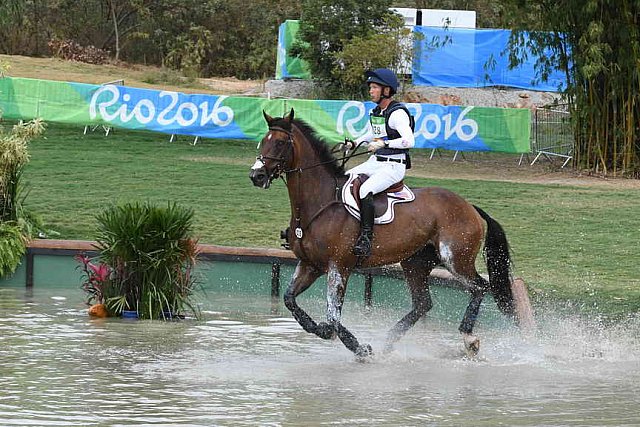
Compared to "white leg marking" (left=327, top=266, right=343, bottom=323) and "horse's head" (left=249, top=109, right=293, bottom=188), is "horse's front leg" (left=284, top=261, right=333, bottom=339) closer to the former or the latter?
"white leg marking" (left=327, top=266, right=343, bottom=323)

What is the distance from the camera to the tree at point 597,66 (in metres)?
24.9

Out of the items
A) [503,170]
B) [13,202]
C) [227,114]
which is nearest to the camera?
[13,202]

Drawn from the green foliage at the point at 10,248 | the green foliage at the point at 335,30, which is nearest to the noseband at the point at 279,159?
the green foliage at the point at 10,248

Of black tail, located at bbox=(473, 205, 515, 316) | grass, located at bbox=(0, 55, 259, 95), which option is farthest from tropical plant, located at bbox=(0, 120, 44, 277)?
grass, located at bbox=(0, 55, 259, 95)

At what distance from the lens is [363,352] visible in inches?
400

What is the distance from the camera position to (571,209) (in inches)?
786

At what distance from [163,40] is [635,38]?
2738cm

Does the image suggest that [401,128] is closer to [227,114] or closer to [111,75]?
[227,114]

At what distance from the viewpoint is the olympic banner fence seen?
26609 millimetres

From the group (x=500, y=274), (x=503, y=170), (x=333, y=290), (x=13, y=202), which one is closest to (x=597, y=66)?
(x=503, y=170)

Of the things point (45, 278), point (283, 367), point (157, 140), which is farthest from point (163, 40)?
point (283, 367)

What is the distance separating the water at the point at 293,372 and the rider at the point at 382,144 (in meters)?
1.17

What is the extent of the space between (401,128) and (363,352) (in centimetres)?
187

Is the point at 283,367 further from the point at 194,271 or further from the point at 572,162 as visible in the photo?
the point at 572,162
